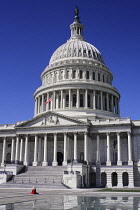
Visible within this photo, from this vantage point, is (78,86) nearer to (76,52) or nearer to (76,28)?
(76,52)

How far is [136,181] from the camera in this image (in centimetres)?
5922

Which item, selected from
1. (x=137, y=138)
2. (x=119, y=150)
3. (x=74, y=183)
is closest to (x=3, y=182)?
(x=74, y=183)

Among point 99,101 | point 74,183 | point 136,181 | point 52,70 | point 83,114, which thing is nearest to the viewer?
point 74,183

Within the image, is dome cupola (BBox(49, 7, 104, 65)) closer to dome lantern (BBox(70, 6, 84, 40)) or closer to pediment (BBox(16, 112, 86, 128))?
dome lantern (BBox(70, 6, 84, 40))

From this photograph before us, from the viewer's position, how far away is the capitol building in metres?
60.3

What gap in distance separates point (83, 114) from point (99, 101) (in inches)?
369

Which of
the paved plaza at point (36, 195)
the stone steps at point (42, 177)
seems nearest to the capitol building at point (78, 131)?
the stone steps at point (42, 177)

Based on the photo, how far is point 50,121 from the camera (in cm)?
6625

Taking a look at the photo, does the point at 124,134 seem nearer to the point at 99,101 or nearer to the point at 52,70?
the point at 99,101

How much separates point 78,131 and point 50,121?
7580 mm

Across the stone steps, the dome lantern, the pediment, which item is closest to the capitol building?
the pediment

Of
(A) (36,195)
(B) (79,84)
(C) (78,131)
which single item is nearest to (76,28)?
(B) (79,84)

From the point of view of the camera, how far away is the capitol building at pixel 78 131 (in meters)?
60.3

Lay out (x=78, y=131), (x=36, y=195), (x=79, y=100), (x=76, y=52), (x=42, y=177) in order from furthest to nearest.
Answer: (x=76, y=52)
(x=79, y=100)
(x=78, y=131)
(x=42, y=177)
(x=36, y=195)
